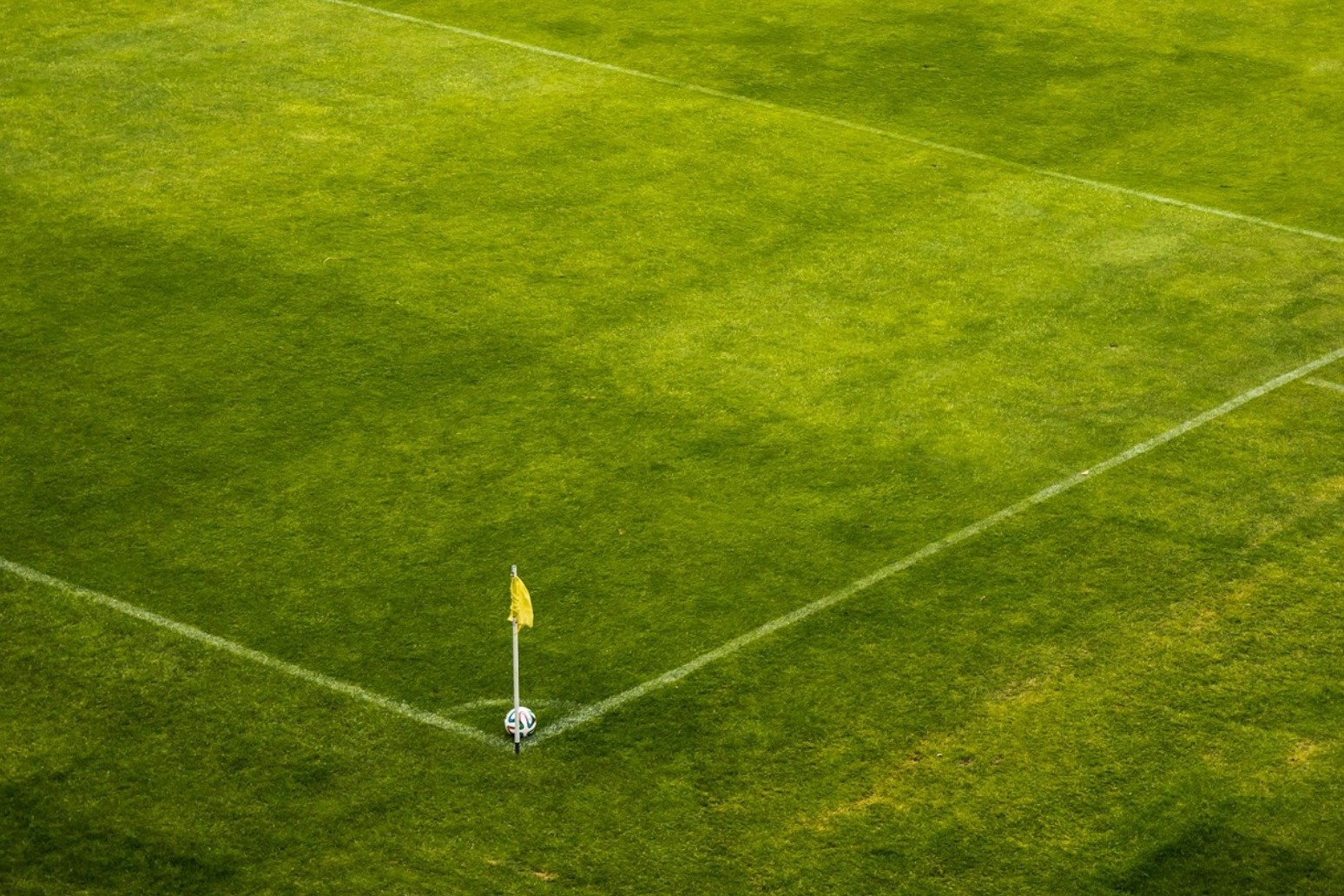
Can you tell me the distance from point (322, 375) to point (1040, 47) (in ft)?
27.0

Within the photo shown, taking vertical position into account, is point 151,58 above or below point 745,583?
above

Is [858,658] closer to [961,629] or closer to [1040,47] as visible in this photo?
[961,629]

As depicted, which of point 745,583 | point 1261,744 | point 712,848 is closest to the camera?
point 712,848

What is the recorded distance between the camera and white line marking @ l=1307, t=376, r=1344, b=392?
10.8m

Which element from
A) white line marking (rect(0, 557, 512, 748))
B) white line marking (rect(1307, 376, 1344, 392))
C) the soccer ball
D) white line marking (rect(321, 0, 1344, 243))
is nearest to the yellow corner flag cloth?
the soccer ball

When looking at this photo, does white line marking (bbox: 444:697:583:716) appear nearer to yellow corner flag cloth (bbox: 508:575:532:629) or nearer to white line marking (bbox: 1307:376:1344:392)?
yellow corner flag cloth (bbox: 508:575:532:629)

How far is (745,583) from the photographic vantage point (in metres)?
8.94

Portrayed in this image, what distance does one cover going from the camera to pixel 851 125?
47.3 ft

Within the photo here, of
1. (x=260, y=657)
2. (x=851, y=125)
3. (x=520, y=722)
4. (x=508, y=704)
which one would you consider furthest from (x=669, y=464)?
(x=851, y=125)

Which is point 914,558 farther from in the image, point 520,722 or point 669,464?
point 520,722

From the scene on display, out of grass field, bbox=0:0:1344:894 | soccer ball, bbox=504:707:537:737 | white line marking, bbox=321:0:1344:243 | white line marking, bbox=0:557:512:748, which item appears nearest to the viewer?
grass field, bbox=0:0:1344:894

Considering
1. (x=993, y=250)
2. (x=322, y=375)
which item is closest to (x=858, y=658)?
(x=322, y=375)

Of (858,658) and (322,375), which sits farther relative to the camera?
(322,375)

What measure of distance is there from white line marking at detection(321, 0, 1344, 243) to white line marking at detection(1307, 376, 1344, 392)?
6.95 ft
